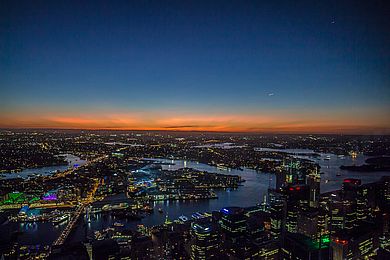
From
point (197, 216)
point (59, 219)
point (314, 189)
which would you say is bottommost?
point (59, 219)

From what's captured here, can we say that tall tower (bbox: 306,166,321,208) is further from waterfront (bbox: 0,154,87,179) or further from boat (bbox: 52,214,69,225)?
waterfront (bbox: 0,154,87,179)

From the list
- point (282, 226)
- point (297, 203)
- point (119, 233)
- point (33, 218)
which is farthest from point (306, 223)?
point (33, 218)

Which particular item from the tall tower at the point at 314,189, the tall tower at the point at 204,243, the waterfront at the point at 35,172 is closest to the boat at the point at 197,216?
the tall tower at the point at 204,243

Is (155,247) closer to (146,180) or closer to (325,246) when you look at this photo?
(325,246)

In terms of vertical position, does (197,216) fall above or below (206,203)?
Answer: above

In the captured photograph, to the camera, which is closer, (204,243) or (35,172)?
(204,243)

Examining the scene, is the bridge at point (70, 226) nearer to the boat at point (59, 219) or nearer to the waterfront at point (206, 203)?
the waterfront at point (206, 203)

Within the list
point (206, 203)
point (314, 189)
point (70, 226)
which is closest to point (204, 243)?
point (70, 226)

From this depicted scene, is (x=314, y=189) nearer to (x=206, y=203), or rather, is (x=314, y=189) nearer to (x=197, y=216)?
(x=206, y=203)

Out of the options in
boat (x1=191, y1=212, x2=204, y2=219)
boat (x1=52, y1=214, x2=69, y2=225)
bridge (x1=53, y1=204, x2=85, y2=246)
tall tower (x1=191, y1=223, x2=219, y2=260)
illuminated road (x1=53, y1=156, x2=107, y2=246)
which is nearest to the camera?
tall tower (x1=191, y1=223, x2=219, y2=260)

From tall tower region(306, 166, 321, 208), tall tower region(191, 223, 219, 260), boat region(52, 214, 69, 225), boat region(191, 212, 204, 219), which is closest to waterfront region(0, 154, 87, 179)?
boat region(52, 214, 69, 225)

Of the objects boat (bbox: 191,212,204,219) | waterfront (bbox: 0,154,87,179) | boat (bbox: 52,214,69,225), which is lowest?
boat (bbox: 52,214,69,225)
